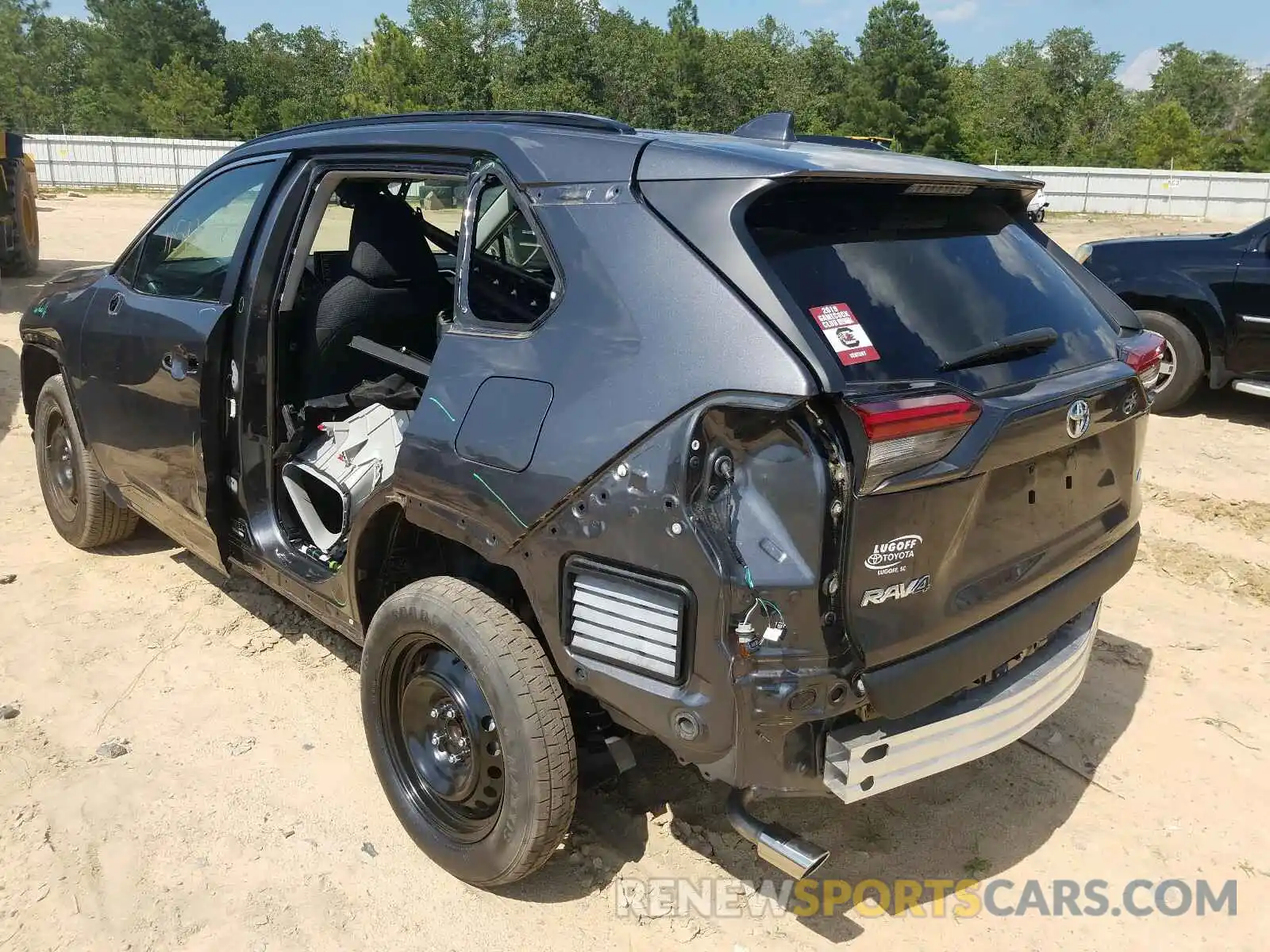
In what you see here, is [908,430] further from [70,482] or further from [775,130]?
[70,482]

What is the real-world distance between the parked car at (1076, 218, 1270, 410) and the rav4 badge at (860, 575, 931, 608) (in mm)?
5674

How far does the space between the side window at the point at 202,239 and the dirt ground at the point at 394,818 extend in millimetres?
1419

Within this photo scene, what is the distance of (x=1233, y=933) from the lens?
2617 mm

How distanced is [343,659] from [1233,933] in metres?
3.08

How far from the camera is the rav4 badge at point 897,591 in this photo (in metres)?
2.09

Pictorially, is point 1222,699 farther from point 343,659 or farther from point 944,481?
point 343,659

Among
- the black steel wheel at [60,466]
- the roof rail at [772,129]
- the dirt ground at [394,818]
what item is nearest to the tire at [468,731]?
the dirt ground at [394,818]

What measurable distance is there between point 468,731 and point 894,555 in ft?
3.99

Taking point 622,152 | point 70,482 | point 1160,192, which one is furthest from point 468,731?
point 1160,192

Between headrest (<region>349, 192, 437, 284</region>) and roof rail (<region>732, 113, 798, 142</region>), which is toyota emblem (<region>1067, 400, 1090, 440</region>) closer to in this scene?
roof rail (<region>732, 113, 798, 142</region>)

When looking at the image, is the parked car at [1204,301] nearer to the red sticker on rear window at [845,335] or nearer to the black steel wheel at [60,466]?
the red sticker on rear window at [845,335]

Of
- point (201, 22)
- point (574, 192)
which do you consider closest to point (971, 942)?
point (574, 192)

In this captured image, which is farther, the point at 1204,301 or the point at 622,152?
the point at 1204,301

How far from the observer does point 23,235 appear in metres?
13.2
